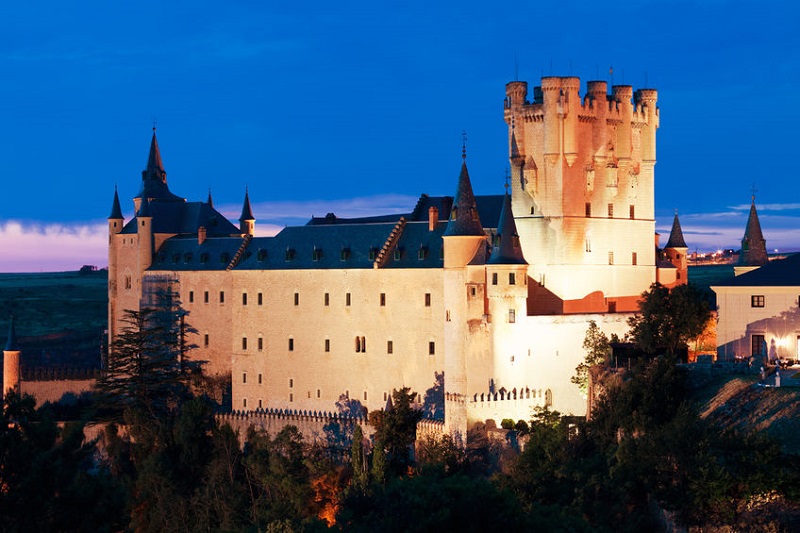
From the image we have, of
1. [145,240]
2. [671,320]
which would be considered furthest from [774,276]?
[145,240]

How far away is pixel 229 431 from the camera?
64.5 meters

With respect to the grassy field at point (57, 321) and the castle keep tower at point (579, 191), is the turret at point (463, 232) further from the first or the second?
the grassy field at point (57, 321)

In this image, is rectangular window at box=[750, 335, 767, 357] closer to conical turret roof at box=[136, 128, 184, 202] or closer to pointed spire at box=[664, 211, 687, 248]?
pointed spire at box=[664, 211, 687, 248]

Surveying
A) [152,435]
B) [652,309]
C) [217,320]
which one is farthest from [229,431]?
[652,309]

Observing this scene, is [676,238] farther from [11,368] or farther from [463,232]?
[11,368]

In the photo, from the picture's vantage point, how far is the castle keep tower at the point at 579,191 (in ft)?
204

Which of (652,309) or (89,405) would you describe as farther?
(89,405)

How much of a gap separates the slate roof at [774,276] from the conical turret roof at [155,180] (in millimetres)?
39759

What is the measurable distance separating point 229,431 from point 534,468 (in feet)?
72.5

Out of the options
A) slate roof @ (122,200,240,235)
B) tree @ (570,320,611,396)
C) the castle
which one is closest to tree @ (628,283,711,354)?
tree @ (570,320,611,396)

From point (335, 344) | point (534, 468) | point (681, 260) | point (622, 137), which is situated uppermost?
point (622, 137)

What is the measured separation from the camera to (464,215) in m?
59.8

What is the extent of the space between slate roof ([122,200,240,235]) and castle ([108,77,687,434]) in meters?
5.74

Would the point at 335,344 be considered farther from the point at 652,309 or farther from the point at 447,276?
the point at 652,309
